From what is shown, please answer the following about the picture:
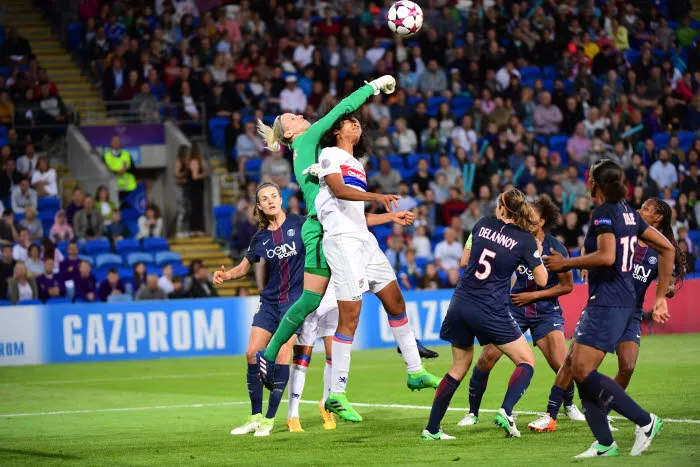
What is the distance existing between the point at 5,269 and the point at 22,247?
0.74 meters

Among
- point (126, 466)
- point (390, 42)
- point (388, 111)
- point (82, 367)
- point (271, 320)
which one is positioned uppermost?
point (390, 42)

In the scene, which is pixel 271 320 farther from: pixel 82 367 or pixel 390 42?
pixel 390 42

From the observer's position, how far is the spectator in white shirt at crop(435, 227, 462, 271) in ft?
70.5

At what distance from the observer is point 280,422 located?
11.1 metres

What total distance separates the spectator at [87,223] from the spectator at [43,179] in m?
1.06

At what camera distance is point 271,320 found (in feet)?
34.3

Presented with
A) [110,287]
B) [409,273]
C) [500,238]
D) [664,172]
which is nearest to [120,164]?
→ [110,287]

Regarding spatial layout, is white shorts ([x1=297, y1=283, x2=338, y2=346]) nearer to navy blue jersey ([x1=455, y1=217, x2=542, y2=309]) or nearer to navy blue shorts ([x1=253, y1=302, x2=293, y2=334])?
navy blue shorts ([x1=253, y1=302, x2=293, y2=334])

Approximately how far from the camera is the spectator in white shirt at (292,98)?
2370cm

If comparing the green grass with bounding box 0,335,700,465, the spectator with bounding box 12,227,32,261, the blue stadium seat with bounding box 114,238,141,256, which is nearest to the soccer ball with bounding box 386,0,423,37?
the green grass with bounding box 0,335,700,465

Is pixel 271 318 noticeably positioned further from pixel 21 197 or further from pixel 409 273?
pixel 21 197

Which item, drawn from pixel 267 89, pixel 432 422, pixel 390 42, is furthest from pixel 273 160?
pixel 432 422

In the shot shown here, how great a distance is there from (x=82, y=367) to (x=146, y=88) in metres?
7.17

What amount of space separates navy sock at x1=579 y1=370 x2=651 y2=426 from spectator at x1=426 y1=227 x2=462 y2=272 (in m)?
13.4
